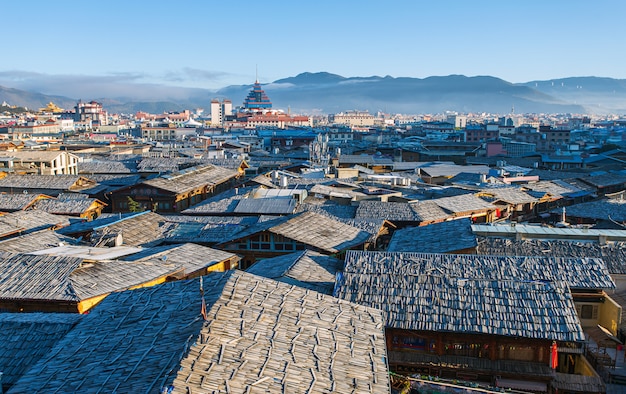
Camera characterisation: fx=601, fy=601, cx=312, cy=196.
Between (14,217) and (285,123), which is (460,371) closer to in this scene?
(14,217)

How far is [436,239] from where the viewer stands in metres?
23.1

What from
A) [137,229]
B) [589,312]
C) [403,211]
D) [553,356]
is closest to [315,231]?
[403,211]

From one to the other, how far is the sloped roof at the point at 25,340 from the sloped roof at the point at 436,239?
13.0 metres

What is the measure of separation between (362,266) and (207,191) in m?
28.2

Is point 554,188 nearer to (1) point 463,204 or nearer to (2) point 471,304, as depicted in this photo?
(1) point 463,204

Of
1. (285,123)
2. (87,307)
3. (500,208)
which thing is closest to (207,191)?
(500,208)

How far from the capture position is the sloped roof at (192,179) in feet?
131

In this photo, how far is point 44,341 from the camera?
1207cm

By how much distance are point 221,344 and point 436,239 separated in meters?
14.8

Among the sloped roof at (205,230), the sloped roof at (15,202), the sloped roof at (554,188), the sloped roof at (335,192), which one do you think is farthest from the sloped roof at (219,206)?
the sloped roof at (554,188)

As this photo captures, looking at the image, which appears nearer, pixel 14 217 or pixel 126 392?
pixel 126 392

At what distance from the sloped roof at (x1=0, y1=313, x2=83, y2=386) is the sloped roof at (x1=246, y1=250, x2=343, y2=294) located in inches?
262

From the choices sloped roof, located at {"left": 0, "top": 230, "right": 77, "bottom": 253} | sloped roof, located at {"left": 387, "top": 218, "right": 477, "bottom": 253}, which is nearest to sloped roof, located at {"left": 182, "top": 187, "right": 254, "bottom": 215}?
sloped roof, located at {"left": 0, "top": 230, "right": 77, "bottom": 253}

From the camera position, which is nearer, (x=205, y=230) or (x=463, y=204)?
(x=205, y=230)
